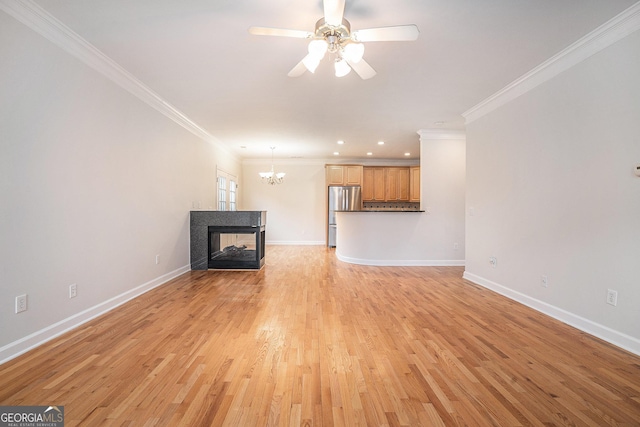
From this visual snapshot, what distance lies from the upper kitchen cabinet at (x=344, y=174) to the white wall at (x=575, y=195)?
14.9 ft

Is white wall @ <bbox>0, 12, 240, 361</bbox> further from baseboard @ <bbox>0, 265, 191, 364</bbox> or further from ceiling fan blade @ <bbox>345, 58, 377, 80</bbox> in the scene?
ceiling fan blade @ <bbox>345, 58, 377, 80</bbox>

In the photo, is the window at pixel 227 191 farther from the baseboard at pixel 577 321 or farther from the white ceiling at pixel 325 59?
the baseboard at pixel 577 321

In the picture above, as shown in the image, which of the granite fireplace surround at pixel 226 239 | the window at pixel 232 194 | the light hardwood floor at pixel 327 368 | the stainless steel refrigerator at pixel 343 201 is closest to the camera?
the light hardwood floor at pixel 327 368

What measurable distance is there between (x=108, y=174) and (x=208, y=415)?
8.71ft

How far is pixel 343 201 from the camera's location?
320 inches

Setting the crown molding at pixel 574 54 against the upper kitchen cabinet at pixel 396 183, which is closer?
the crown molding at pixel 574 54

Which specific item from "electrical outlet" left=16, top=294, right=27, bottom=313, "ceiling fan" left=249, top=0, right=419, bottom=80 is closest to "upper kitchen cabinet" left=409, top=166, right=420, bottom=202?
"ceiling fan" left=249, top=0, right=419, bottom=80

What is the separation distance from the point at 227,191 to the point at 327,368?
6.11 m

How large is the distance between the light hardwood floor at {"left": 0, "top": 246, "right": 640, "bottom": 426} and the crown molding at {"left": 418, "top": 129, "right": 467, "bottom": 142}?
3.30m

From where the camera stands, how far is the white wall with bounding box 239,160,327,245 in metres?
8.69

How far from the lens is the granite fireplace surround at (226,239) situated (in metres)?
5.06

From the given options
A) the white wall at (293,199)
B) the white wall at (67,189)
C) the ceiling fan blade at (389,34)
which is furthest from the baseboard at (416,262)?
the ceiling fan blade at (389,34)

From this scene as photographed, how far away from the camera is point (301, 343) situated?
7.51ft

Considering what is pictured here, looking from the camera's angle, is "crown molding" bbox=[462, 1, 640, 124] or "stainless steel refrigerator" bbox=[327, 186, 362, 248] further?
"stainless steel refrigerator" bbox=[327, 186, 362, 248]
